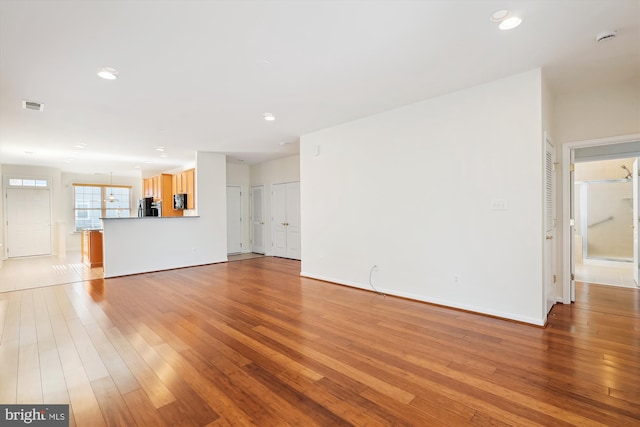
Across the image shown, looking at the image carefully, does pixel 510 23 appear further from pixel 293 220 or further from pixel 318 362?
pixel 293 220

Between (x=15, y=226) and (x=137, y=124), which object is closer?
(x=137, y=124)

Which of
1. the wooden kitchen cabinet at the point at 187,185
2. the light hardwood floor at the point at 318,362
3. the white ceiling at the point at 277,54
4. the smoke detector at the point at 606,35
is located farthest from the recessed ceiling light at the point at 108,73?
the smoke detector at the point at 606,35

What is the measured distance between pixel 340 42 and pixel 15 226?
1096 cm

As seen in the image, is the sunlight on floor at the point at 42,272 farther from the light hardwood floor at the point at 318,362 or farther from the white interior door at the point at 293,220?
the white interior door at the point at 293,220

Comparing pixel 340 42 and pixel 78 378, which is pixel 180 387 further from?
pixel 340 42

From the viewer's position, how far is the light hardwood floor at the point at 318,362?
1846 millimetres

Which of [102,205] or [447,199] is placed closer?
[447,199]

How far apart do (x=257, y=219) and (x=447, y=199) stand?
6.44 meters

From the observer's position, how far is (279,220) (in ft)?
27.3

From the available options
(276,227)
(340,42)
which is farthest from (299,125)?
(276,227)

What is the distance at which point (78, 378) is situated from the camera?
2236 millimetres

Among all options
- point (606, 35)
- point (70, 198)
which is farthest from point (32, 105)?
point (70, 198)

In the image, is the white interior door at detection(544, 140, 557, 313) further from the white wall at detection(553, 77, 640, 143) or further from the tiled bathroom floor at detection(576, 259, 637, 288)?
the tiled bathroom floor at detection(576, 259, 637, 288)

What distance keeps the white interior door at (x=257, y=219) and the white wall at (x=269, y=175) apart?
0.62 ft
